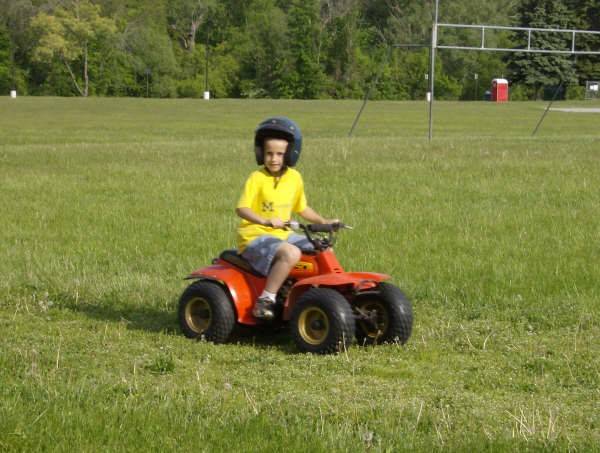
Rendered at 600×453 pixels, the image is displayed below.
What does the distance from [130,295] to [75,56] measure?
8733 cm

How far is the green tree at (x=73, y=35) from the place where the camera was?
90.9 metres

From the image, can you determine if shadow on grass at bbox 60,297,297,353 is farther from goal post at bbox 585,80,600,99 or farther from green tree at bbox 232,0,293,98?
green tree at bbox 232,0,293,98

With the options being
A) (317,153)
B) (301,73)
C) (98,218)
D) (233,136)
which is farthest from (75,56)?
(98,218)

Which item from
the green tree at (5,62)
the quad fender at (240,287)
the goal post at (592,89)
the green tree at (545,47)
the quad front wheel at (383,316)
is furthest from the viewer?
the green tree at (5,62)

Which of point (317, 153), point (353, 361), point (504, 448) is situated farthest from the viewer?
point (317, 153)

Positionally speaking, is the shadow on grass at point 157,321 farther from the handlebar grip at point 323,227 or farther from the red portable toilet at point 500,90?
the red portable toilet at point 500,90

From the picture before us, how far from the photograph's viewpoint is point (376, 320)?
23.3 ft

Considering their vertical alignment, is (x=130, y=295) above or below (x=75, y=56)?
below

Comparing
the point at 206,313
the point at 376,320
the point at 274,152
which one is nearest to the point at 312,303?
the point at 376,320

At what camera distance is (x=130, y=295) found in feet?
29.2

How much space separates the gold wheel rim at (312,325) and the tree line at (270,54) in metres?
82.8

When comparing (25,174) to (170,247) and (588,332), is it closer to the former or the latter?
(170,247)

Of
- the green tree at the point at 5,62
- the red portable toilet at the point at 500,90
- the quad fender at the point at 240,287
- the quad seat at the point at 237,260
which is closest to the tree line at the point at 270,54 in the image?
the green tree at the point at 5,62

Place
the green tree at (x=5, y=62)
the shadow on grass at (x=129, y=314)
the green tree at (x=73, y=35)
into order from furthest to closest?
the green tree at (x=73, y=35)
the green tree at (x=5, y=62)
the shadow on grass at (x=129, y=314)
